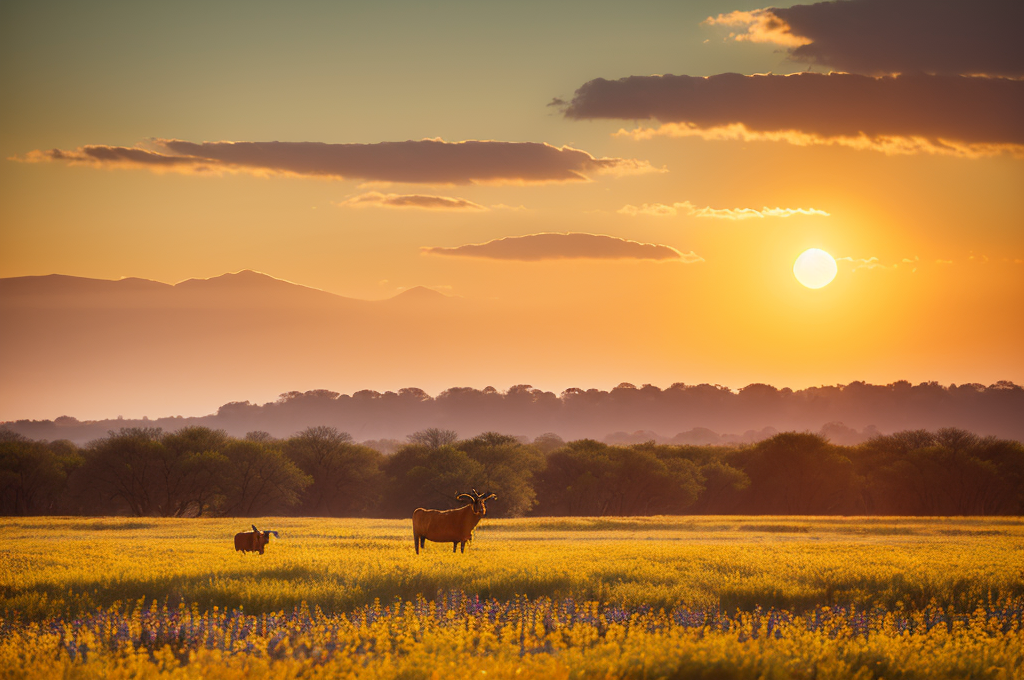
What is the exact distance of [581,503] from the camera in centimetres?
12100

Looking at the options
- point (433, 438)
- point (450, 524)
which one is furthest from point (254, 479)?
point (450, 524)

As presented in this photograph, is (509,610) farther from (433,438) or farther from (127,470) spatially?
(433,438)

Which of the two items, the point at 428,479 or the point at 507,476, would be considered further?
the point at 507,476

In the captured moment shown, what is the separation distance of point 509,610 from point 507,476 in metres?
89.1

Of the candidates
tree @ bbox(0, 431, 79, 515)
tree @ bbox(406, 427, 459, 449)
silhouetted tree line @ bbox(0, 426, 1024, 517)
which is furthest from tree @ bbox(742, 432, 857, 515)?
tree @ bbox(0, 431, 79, 515)

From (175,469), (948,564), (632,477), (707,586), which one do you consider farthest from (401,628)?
(632,477)

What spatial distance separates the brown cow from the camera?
3378 cm

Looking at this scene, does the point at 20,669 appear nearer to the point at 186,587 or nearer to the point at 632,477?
the point at 186,587

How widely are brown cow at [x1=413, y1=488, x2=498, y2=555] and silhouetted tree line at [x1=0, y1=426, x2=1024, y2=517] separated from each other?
73422 mm

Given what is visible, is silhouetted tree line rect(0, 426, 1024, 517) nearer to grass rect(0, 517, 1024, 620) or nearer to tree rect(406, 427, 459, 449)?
tree rect(406, 427, 459, 449)

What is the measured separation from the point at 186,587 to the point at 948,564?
25.1 meters

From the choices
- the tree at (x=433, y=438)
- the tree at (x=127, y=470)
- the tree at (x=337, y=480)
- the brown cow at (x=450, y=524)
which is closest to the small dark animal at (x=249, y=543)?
the brown cow at (x=450, y=524)

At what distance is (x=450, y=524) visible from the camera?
34.2 metres

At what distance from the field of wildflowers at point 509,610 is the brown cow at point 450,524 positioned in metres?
0.95
